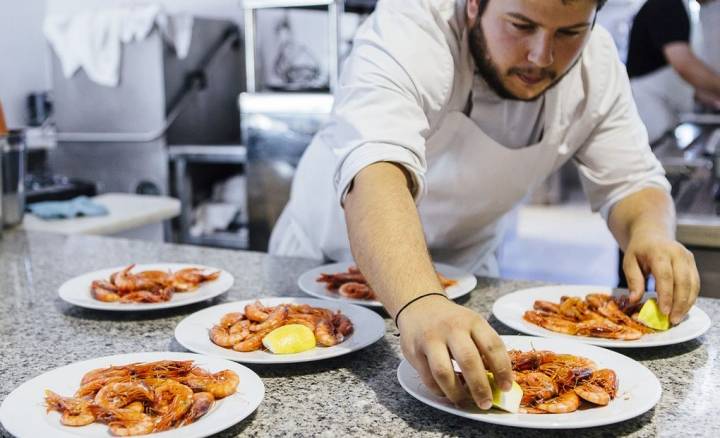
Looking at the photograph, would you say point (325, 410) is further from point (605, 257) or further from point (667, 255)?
point (605, 257)

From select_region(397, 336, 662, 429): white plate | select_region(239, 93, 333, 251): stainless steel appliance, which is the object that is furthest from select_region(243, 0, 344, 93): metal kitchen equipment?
select_region(397, 336, 662, 429): white plate

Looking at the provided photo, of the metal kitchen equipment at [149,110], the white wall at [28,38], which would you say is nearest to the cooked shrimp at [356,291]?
the metal kitchen equipment at [149,110]

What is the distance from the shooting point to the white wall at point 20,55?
515 cm

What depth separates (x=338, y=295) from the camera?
4.83 ft

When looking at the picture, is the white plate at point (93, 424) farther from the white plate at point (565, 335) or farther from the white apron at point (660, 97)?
the white apron at point (660, 97)

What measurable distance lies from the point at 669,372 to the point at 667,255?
32cm

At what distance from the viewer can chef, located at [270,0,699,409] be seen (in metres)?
1.04

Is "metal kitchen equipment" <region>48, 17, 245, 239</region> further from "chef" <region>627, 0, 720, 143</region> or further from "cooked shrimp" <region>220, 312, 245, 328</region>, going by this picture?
"cooked shrimp" <region>220, 312, 245, 328</region>

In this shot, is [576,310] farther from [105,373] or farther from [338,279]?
[105,373]

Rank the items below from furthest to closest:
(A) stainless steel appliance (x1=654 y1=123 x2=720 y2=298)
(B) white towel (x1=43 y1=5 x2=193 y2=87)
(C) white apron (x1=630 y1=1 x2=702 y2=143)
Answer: (B) white towel (x1=43 y1=5 x2=193 y2=87) → (C) white apron (x1=630 y1=1 x2=702 y2=143) → (A) stainless steel appliance (x1=654 y1=123 x2=720 y2=298)

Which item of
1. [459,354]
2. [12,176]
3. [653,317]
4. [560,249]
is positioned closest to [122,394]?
[459,354]

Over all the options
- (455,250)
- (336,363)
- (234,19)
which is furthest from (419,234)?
(234,19)

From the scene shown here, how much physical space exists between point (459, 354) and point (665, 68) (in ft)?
10.3

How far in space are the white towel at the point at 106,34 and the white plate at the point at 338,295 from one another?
298 centimetres
